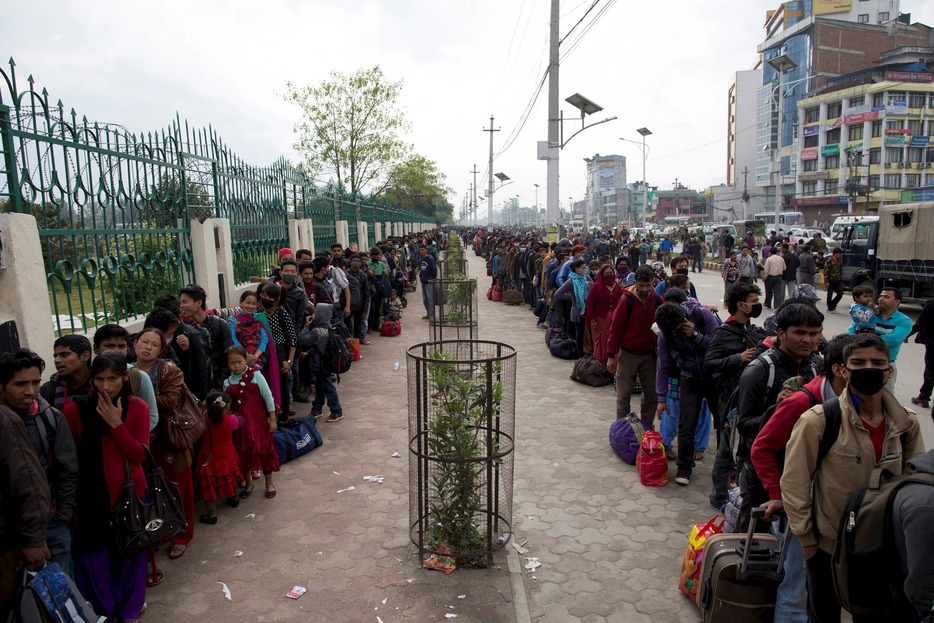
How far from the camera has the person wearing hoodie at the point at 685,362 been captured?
4.75 metres

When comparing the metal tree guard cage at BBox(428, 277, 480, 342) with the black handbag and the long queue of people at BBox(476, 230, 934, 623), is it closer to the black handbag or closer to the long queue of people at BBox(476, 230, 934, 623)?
the long queue of people at BBox(476, 230, 934, 623)

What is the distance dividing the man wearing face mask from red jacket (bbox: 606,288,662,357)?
9.68ft

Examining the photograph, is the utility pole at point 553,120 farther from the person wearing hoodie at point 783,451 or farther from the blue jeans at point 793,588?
the blue jeans at point 793,588

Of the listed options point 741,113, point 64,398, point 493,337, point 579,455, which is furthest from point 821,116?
point 64,398

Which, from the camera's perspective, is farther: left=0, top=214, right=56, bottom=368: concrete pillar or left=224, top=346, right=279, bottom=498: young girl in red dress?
left=224, top=346, right=279, bottom=498: young girl in red dress

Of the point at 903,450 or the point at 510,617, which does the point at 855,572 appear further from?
the point at 510,617

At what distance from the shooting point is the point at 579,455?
18.6 feet

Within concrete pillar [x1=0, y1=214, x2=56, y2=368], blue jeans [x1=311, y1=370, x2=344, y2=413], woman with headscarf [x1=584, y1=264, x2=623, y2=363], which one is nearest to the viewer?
concrete pillar [x1=0, y1=214, x2=56, y2=368]

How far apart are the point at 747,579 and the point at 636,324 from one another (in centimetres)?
287

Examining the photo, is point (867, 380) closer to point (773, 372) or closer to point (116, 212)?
point (773, 372)

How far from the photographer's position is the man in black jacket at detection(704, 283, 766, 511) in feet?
13.7

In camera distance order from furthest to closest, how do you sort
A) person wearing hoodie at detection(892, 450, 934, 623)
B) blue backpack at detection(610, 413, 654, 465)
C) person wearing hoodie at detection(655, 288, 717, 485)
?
blue backpack at detection(610, 413, 654, 465) < person wearing hoodie at detection(655, 288, 717, 485) < person wearing hoodie at detection(892, 450, 934, 623)

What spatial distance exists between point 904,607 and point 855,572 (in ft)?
0.72

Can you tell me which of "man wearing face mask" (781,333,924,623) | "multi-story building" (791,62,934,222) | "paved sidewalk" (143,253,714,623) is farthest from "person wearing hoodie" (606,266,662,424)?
"multi-story building" (791,62,934,222)
